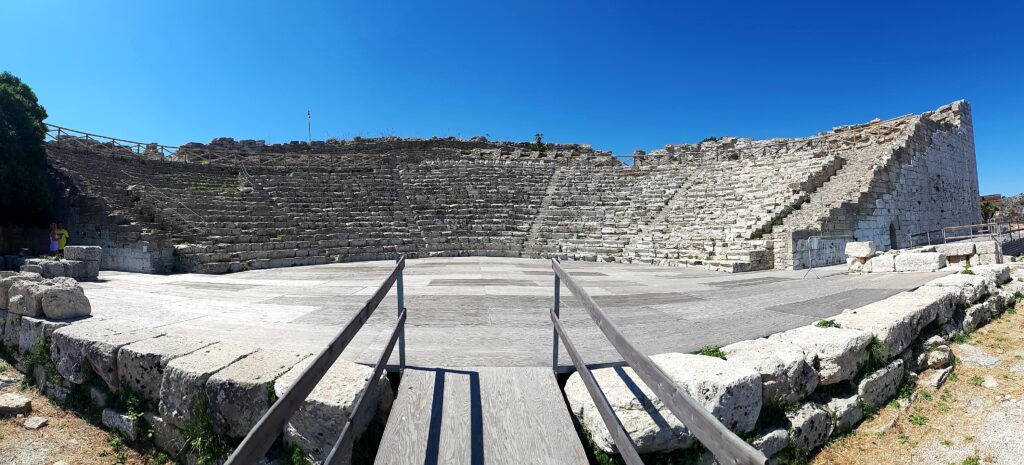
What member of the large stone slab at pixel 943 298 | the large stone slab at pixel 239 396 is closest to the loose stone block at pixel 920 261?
the large stone slab at pixel 943 298

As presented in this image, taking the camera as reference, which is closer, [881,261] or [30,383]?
[30,383]

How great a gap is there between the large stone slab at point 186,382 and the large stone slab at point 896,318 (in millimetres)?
5647

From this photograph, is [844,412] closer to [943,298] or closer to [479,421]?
[479,421]

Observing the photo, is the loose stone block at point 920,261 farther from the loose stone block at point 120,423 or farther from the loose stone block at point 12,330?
the loose stone block at point 12,330

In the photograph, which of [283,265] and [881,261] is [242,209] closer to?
[283,265]

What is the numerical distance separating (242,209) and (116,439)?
14.4 m

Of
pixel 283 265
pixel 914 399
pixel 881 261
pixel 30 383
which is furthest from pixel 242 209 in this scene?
Answer: pixel 881 261

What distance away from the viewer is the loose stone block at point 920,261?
8.66 metres

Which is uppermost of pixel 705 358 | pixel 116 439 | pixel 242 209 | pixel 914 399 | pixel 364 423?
pixel 242 209

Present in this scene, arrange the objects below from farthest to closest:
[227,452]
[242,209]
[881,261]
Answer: [242,209] < [881,261] < [227,452]

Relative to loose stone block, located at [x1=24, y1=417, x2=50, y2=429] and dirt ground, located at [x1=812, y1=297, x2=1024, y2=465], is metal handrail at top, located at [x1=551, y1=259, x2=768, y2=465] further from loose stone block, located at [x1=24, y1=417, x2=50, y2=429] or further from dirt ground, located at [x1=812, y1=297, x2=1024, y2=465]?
loose stone block, located at [x1=24, y1=417, x2=50, y2=429]

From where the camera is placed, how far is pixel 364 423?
8.85 ft

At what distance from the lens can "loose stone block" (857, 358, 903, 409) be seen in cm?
350

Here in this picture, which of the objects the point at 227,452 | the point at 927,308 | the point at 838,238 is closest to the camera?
the point at 227,452
